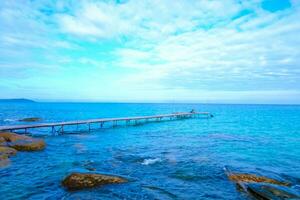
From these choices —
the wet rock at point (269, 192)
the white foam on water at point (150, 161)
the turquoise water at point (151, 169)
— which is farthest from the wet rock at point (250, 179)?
the white foam on water at point (150, 161)

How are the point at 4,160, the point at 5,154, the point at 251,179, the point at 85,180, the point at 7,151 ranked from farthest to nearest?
the point at 7,151 < the point at 5,154 < the point at 4,160 < the point at 251,179 < the point at 85,180

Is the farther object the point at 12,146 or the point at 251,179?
the point at 12,146

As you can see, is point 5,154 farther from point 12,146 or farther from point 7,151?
point 12,146

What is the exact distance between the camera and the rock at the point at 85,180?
39.9ft

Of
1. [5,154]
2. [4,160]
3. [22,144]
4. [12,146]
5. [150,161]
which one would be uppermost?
[22,144]

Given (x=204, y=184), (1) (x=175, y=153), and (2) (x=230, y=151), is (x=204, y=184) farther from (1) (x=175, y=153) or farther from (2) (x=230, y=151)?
(2) (x=230, y=151)

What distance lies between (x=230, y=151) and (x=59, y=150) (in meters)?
16.8

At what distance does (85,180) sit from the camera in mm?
12336

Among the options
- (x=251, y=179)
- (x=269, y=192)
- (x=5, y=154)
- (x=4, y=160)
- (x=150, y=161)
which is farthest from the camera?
(x=5, y=154)

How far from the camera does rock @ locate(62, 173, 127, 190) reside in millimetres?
12148

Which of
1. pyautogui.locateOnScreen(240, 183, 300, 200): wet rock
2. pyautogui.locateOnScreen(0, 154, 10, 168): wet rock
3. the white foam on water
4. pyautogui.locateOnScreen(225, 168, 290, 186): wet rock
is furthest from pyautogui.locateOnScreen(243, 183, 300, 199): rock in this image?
pyautogui.locateOnScreen(0, 154, 10, 168): wet rock

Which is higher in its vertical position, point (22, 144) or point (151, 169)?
point (22, 144)

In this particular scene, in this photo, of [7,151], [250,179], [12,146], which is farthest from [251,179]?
[12,146]

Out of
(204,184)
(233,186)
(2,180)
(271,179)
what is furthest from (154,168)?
(2,180)
